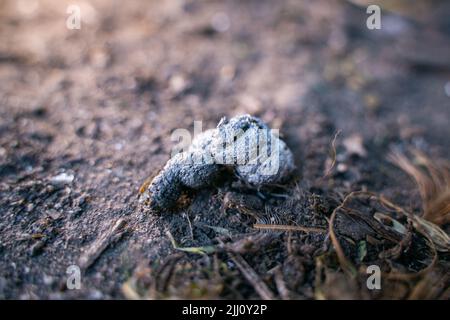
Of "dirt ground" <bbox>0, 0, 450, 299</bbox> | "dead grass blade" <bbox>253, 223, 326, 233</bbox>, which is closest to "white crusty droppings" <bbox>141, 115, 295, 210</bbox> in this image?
"dirt ground" <bbox>0, 0, 450, 299</bbox>

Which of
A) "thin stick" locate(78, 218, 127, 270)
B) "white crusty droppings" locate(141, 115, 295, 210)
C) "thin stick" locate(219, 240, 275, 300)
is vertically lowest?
"thin stick" locate(219, 240, 275, 300)

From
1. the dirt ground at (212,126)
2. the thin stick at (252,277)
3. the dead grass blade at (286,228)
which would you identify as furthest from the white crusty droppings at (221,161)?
the thin stick at (252,277)

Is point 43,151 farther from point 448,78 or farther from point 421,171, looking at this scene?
point 448,78

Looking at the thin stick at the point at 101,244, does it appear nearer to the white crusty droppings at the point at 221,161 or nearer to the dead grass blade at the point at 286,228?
the white crusty droppings at the point at 221,161

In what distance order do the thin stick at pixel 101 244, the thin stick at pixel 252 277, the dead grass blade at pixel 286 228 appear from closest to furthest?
the thin stick at pixel 252 277 → the thin stick at pixel 101 244 → the dead grass blade at pixel 286 228

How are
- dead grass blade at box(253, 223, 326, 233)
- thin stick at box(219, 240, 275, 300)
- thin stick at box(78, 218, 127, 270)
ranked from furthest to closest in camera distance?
dead grass blade at box(253, 223, 326, 233), thin stick at box(78, 218, 127, 270), thin stick at box(219, 240, 275, 300)

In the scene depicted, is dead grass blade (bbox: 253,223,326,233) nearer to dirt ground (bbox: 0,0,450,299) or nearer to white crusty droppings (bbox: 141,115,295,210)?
dirt ground (bbox: 0,0,450,299)

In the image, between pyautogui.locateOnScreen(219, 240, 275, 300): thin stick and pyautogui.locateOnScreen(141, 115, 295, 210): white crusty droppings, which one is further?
pyautogui.locateOnScreen(141, 115, 295, 210): white crusty droppings
